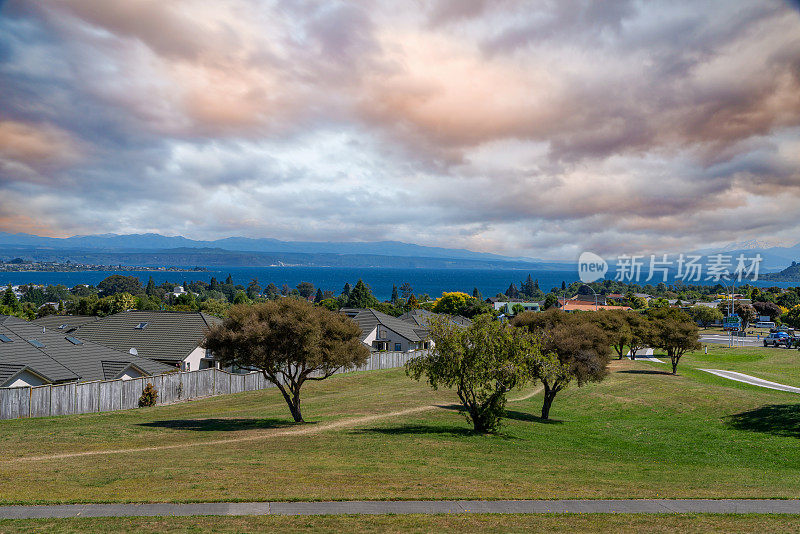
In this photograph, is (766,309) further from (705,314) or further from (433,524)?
(433,524)

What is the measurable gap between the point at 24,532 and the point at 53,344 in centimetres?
3742

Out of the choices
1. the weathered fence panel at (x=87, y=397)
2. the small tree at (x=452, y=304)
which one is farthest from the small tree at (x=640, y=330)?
the small tree at (x=452, y=304)

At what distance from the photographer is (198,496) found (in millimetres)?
13453

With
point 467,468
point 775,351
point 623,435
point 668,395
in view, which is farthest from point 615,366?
point 467,468

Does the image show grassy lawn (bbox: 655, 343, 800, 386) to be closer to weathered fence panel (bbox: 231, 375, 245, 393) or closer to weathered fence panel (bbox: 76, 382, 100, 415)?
weathered fence panel (bbox: 231, 375, 245, 393)

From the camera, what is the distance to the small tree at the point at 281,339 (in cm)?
2689

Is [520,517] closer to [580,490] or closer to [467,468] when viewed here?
[580,490]

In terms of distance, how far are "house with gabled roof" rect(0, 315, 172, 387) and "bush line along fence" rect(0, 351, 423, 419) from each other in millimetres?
3908

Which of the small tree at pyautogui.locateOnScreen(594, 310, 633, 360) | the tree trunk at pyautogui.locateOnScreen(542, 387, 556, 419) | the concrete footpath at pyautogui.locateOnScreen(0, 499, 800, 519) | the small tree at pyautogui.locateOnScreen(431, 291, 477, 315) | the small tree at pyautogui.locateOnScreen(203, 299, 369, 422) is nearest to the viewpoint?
the concrete footpath at pyautogui.locateOnScreen(0, 499, 800, 519)

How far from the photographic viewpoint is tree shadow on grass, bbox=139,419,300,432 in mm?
26953

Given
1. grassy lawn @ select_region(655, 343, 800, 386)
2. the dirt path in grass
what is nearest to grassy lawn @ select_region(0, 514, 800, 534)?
the dirt path in grass

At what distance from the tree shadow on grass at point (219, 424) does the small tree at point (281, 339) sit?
1.40 metres

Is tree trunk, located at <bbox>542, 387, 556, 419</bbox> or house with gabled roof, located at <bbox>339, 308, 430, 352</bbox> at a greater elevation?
tree trunk, located at <bbox>542, 387, 556, 419</bbox>

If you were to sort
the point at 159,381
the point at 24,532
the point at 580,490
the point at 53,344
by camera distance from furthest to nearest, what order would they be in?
1. the point at 53,344
2. the point at 159,381
3. the point at 580,490
4. the point at 24,532
